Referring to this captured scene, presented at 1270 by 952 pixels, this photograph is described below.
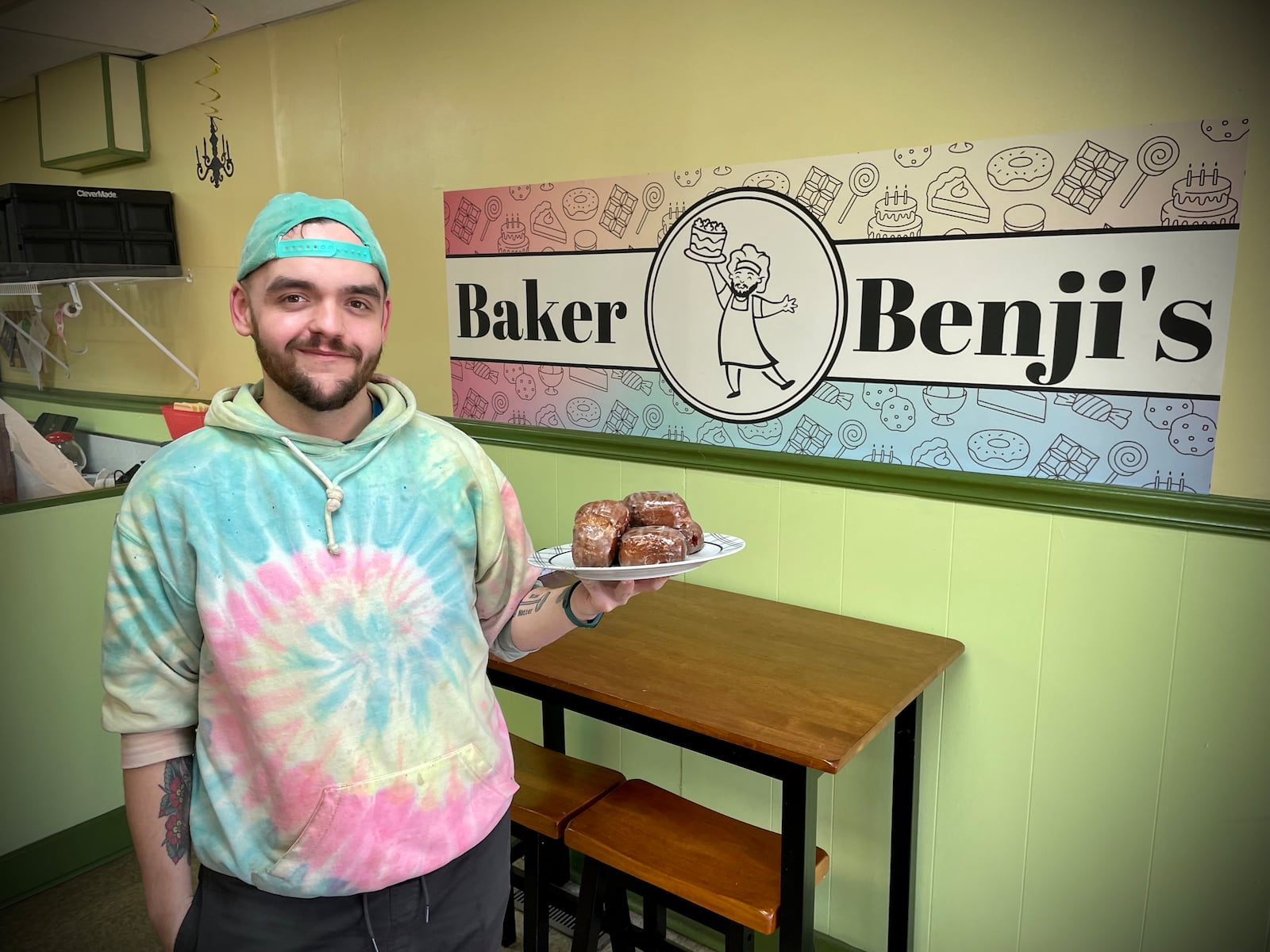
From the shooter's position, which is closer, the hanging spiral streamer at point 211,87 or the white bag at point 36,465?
the white bag at point 36,465

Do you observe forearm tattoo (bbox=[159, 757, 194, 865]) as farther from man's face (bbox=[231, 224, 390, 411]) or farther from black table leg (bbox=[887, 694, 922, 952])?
black table leg (bbox=[887, 694, 922, 952])

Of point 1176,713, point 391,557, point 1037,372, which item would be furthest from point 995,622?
point 391,557

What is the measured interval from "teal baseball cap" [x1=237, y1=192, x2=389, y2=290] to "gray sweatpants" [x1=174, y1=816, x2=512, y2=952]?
0.85m

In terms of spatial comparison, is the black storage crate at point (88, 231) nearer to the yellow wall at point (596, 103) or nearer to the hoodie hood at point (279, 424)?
the yellow wall at point (596, 103)

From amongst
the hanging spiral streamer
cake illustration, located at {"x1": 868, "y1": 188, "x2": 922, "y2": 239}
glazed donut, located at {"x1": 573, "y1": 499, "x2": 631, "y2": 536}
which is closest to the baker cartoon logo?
cake illustration, located at {"x1": 868, "y1": 188, "x2": 922, "y2": 239}

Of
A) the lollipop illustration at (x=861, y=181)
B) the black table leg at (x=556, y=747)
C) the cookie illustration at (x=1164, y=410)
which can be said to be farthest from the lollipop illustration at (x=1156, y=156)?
the black table leg at (x=556, y=747)

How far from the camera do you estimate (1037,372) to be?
1820mm

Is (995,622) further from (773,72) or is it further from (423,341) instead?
(423,341)

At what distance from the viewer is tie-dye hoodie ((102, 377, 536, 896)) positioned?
1164 millimetres

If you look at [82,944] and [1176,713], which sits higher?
[1176,713]

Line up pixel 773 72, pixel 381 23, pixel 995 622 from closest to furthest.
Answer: pixel 995 622, pixel 773 72, pixel 381 23

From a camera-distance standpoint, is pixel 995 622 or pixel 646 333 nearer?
pixel 995 622

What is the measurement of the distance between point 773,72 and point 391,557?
1.51 metres

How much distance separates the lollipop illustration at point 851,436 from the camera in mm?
2070
